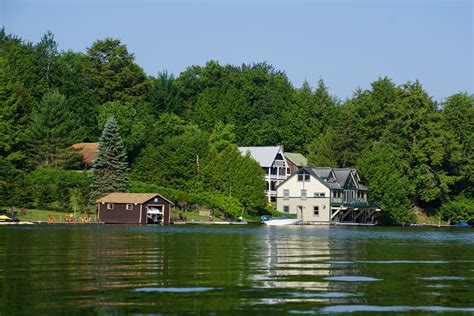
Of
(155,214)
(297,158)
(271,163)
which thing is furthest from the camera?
(297,158)

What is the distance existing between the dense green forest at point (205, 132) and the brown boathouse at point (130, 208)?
15.4ft

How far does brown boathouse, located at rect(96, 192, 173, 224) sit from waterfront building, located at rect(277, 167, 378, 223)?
96.0 ft

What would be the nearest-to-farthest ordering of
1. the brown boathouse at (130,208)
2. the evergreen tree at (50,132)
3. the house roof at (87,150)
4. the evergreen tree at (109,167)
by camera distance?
the brown boathouse at (130,208)
the evergreen tree at (109,167)
the evergreen tree at (50,132)
the house roof at (87,150)

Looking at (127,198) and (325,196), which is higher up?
(325,196)

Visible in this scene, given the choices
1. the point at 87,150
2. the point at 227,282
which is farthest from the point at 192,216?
the point at 227,282

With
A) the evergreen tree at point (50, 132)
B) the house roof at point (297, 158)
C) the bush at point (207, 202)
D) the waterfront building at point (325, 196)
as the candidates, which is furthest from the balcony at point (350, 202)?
the evergreen tree at point (50, 132)

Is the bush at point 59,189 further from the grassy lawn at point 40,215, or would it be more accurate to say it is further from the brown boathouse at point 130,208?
the brown boathouse at point 130,208

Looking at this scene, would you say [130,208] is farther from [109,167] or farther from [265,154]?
[265,154]

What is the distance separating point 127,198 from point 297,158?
2229 inches

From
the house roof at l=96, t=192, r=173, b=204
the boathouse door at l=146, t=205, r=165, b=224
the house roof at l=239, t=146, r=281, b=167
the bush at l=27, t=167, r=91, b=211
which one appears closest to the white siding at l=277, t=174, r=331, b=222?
the house roof at l=239, t=146, r=281, b=167

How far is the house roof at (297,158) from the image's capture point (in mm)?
149875

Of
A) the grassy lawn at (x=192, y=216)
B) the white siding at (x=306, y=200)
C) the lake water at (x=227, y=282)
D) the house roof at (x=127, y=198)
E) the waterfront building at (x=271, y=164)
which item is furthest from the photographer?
the waterfront building at (x=271, y=164)

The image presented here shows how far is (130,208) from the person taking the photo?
327 ft

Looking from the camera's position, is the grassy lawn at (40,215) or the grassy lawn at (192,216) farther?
the grassy lawn at (192,216)
